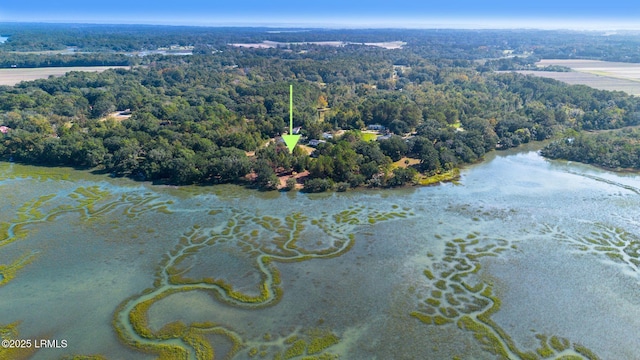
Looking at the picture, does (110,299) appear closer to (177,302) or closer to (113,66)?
(177,302)

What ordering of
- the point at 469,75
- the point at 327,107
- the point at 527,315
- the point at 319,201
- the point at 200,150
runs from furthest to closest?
1. the point at 469,75
2. the point at 327,107
3. the point at 200,150
4. the point at 319,201
5. the point at 527,315

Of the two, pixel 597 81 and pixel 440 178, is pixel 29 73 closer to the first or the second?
pixel 440 178

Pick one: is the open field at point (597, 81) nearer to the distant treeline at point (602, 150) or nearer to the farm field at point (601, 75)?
the farm field at point (601, 75)

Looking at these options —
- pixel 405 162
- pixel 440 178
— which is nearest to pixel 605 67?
pixel 405 162

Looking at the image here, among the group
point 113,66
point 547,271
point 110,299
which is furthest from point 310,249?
point 113,66

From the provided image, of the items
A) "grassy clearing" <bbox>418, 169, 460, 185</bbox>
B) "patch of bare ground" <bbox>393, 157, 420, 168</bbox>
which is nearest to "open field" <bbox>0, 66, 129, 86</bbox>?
"patch of bare ground" <bbox>393, 157, 420, 168</bbox>
